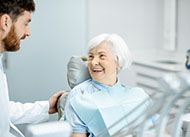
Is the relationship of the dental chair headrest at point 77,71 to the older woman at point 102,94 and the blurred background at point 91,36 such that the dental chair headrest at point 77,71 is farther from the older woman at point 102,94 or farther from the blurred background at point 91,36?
the blurred background at point 91,36

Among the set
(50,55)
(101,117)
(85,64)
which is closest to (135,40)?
(50,55)

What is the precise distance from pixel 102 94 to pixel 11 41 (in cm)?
63

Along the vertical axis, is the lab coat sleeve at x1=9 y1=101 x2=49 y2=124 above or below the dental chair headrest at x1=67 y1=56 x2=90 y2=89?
below

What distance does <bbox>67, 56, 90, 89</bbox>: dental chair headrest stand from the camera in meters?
2.20

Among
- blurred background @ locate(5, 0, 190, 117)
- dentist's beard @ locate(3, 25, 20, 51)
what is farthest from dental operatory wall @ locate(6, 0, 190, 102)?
dentist's beard @ locate(3, 25, 20, 51)

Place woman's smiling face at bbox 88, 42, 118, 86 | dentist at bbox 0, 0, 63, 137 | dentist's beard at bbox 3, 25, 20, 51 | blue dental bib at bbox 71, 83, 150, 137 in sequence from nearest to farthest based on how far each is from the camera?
dentist at bbox 0, 0, 63, 137, dentist's beard at bbox 3, 25, 20, 51, blue dental bib at bbox 71, 83, 150, 137, woman's smiling face at bbox 88, 42, 118, 86

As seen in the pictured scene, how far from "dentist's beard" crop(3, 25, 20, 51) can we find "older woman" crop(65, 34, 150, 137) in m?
0.47

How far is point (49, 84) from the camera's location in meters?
3.28

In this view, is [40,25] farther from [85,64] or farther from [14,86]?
[85,64]

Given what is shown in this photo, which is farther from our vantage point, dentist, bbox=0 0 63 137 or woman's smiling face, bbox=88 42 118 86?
woman's smiling face, bbox=88 42 118 86

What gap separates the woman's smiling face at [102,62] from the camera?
212 centimetres

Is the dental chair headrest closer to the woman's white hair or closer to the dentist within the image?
the woman's white hair

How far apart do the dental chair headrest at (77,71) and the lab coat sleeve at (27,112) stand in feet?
0.69

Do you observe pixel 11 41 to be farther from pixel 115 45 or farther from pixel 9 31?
pixel 115 45
